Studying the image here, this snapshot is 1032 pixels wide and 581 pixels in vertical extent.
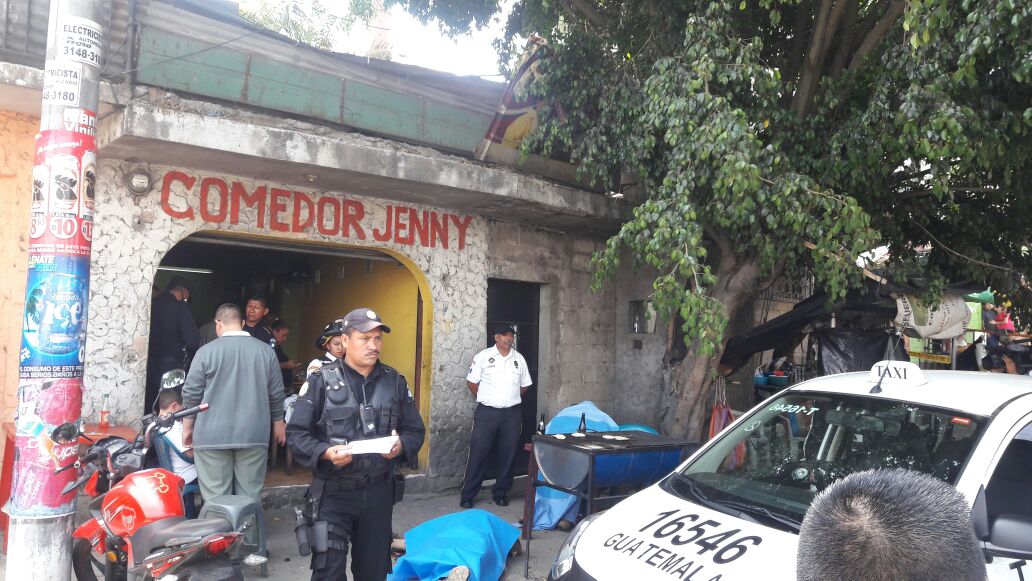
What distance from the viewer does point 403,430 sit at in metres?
3.70

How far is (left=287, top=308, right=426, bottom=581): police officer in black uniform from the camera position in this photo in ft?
11.0

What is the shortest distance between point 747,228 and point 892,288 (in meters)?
1.47

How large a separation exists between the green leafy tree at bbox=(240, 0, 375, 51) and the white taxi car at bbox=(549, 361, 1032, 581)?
20.5 m

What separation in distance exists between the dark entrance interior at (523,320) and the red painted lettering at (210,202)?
314cm

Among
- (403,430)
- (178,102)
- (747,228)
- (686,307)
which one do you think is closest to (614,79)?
(747,228)

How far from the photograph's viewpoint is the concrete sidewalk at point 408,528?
16.3ft

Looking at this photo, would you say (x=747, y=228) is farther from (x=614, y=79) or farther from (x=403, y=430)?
(x=403, y=430)

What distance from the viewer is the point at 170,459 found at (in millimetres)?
4828

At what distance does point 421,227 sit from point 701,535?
5.25 metres

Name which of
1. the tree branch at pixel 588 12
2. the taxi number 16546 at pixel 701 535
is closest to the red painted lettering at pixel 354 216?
the tree branch at pixel 588 12

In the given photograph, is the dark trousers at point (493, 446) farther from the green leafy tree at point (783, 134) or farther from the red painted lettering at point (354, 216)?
the red painted lettering at point (354, 216)

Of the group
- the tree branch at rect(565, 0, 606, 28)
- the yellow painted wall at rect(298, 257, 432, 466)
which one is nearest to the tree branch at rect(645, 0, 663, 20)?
the tree branch at rect(565, 0, 606, 28)

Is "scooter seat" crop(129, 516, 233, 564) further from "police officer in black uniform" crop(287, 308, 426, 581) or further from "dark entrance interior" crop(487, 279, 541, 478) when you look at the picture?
"dark entrance interior" crop(487, 279, 541, 478)

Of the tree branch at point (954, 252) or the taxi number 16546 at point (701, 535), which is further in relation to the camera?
the tree branch at point (954, 252)
